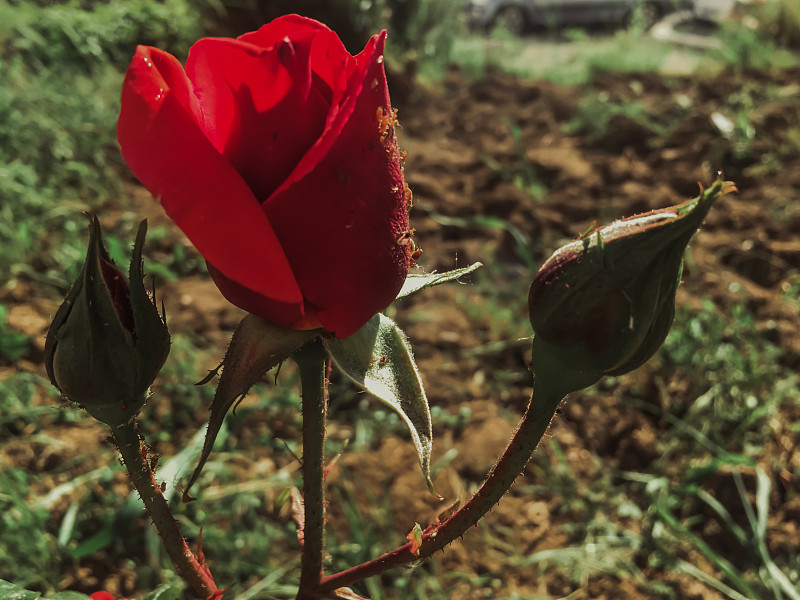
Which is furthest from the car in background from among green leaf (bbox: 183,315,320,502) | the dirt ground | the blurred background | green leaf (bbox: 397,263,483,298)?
green leaf (bbox: 183,315,320,502)

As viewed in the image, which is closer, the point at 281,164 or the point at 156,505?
the point at 281,164

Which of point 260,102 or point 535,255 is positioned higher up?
point 260,102

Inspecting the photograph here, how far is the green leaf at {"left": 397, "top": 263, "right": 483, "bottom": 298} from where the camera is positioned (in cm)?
58

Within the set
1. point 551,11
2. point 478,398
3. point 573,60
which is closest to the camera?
point 478,398

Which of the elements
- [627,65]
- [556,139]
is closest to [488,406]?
[556,139]

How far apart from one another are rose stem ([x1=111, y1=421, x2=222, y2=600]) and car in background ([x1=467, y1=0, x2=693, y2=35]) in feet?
32.7

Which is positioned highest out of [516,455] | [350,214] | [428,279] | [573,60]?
[350,214]

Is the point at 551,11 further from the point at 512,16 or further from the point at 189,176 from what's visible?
the point at 189,176

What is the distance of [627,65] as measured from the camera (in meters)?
4.88

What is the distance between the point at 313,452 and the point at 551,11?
1032 cm

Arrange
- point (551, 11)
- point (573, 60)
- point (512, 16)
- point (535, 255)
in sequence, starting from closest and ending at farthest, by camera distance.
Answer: point (535, 255) < point (573, 60) < point (551, 11) < point (512, 16)

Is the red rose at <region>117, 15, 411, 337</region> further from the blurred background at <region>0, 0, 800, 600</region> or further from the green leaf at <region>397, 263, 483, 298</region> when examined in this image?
the blurred background at <region>0, 0, 800, 600</region>

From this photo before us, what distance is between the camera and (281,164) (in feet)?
1.53

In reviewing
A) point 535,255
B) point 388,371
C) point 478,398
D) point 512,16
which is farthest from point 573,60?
point 512,16
